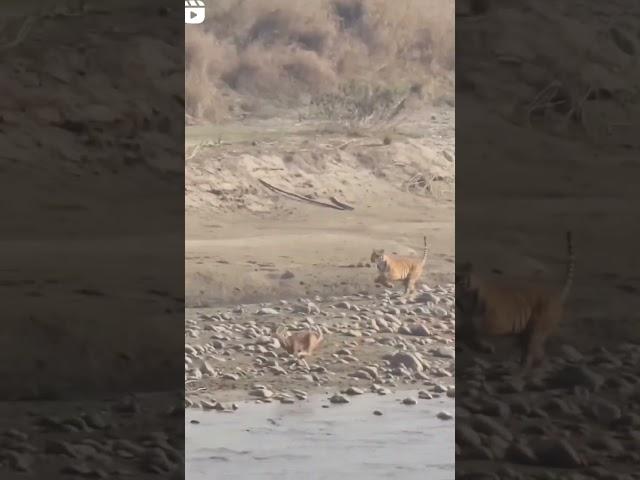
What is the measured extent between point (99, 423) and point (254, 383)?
762 millimetres

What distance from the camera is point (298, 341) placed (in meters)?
3.73

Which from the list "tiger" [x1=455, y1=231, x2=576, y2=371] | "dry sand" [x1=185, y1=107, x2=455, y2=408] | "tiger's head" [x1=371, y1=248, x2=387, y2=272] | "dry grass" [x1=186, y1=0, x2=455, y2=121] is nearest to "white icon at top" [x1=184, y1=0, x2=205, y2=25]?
"dry grass" [x1=186, y1=0, x2=455, y2=121]

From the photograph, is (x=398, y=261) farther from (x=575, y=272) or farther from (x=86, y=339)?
(x=86, y=339)

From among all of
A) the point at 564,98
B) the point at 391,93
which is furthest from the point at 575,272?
the point at 391,93

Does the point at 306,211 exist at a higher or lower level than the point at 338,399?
higher

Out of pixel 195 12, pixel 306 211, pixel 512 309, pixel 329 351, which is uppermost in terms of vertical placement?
pixel 195 12

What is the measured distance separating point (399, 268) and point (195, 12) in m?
1.36

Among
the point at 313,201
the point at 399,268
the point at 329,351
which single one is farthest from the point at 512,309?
the point at 313,201

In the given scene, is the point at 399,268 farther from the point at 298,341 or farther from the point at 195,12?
the point at 195,12

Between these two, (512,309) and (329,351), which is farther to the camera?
(329,351)

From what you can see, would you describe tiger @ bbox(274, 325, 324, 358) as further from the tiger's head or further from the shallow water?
the tiger's head

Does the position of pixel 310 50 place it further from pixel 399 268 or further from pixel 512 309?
pixel 512 309

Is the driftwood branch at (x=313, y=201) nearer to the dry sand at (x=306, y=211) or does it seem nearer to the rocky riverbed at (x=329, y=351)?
the dry sand at (x=306, y=211)

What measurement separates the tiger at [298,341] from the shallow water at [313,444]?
206 mm
